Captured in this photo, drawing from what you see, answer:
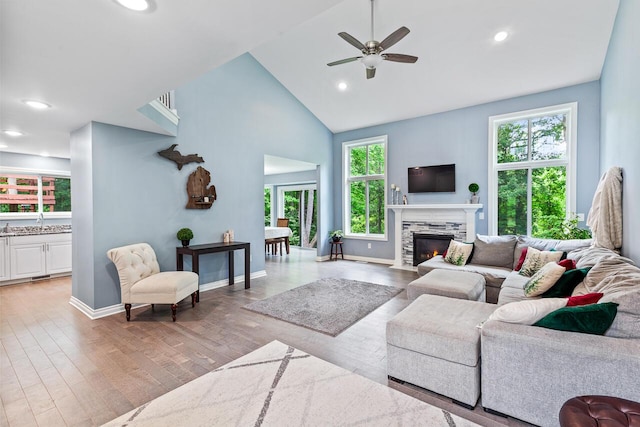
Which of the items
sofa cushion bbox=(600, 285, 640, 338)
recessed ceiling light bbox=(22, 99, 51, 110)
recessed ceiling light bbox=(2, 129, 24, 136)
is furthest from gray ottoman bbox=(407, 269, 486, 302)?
recessed ceiling light bbox=(2, 129, 24, 136)

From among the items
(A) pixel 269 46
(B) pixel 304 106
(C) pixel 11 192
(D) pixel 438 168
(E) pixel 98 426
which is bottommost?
(E) pixel 98 426

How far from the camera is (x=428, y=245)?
20.4ft

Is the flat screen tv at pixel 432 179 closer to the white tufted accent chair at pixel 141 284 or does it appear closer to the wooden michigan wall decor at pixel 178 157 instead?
the wooden michigan wall decor at pixel 178 157

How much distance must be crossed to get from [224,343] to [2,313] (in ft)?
10.7

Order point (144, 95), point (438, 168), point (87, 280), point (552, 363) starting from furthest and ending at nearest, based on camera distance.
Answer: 1. point (438, 168)
2. point (87, 280)
3. point (144, 95)
4. point (552, 363)

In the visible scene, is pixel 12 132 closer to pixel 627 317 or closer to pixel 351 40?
pixel 351 40

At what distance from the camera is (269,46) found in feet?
17.1

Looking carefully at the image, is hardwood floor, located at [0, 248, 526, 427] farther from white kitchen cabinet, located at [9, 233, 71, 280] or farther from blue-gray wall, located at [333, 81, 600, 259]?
blue-gray wall, located at [333, 81, 600, 259]

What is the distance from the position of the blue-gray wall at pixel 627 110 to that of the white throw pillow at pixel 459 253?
6.09 ft

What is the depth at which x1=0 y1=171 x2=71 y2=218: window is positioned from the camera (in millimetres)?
5617

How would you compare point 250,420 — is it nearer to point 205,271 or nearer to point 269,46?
point 205,271

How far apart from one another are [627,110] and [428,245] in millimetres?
3822

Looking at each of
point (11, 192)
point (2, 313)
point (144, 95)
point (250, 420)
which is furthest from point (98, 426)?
point (11, 192)

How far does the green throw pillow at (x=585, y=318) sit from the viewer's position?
1.61 meters
